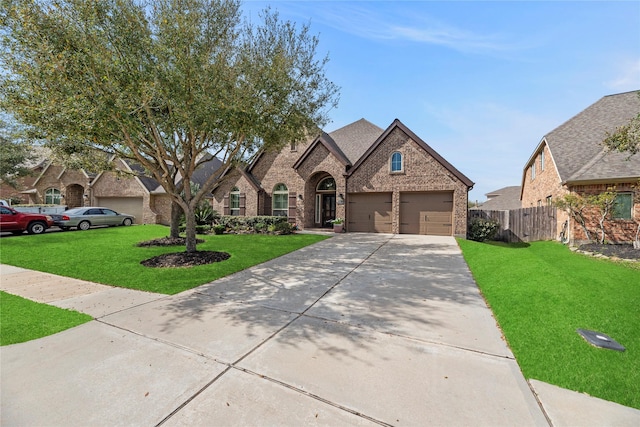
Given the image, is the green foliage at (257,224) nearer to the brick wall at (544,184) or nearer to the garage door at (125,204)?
the garage door at (125,204)

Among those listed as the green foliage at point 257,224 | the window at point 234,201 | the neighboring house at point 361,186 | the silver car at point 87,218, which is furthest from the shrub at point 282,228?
the silver car at point 87,218

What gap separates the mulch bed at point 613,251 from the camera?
9228 mm

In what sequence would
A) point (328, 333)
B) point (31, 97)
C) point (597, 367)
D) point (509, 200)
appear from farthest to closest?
point (509, 200)
point (31, 97)
point (328, 333)
point (597, 367)

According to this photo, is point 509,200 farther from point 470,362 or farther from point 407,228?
point 470,362

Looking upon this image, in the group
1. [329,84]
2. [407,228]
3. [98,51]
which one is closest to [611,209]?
[407,228]

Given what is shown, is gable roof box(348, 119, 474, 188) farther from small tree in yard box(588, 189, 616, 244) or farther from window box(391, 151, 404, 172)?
small tree in yard box(588, 189, 616, 244)

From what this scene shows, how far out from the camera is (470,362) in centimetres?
320

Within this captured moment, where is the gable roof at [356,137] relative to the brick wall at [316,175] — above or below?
above

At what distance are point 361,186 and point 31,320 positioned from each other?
49.7 ft

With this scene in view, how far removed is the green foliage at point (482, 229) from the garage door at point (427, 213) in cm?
108

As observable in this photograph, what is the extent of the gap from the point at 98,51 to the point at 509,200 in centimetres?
4301

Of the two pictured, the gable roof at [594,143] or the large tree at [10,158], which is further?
the large tree at [10,158]

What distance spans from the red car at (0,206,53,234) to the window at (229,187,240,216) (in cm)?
1056

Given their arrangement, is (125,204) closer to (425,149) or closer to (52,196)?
(52,196)
